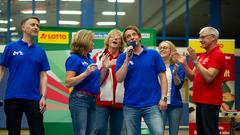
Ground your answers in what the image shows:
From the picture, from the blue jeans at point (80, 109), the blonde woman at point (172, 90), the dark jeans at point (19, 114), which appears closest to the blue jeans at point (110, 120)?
the blue jeans at point (80, 109)

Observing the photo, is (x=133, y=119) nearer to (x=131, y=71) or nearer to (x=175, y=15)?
(x=131, y=71)

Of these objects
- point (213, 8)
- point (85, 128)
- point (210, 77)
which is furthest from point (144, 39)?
point (213, 8)

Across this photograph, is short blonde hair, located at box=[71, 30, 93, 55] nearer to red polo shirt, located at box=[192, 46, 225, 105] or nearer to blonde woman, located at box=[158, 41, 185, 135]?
blonde woman, located at box=[158, 41, 185, 135]

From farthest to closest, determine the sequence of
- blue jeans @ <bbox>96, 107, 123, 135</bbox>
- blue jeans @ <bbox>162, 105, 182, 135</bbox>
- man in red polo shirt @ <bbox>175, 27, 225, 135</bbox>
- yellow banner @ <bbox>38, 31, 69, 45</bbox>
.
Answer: yellow banner @ <bbox>38, 31, 69, 45</bbox>
blue jeans @ <bbox>162, 105, 182, 135</bbox>
blue jeans @ <bbox>96, 107, 123, 135</bbox>
man in red polo shirt @ <bbox>175, 27, 225, 135</bbox>

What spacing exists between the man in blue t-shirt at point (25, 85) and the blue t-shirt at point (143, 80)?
1012 mm

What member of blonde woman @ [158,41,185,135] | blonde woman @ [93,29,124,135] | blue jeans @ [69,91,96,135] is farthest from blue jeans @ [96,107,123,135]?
blonde woman @ [158,41,185,135]

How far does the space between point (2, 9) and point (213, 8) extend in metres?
5.19

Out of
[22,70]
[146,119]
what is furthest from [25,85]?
[146,119]

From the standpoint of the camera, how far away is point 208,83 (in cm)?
534

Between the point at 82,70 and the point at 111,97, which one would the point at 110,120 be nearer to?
the point at 111,97

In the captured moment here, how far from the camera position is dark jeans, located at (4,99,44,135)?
15.6 ft

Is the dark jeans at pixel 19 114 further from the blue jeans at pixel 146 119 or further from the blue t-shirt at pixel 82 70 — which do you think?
the blue jeans at pixel 146 119

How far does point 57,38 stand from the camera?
22.6 feet

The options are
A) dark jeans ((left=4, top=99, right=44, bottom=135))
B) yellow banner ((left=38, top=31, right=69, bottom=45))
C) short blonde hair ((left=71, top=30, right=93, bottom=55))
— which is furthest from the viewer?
yellow banner ((left=38, top=31, right=69, bottom=45))
